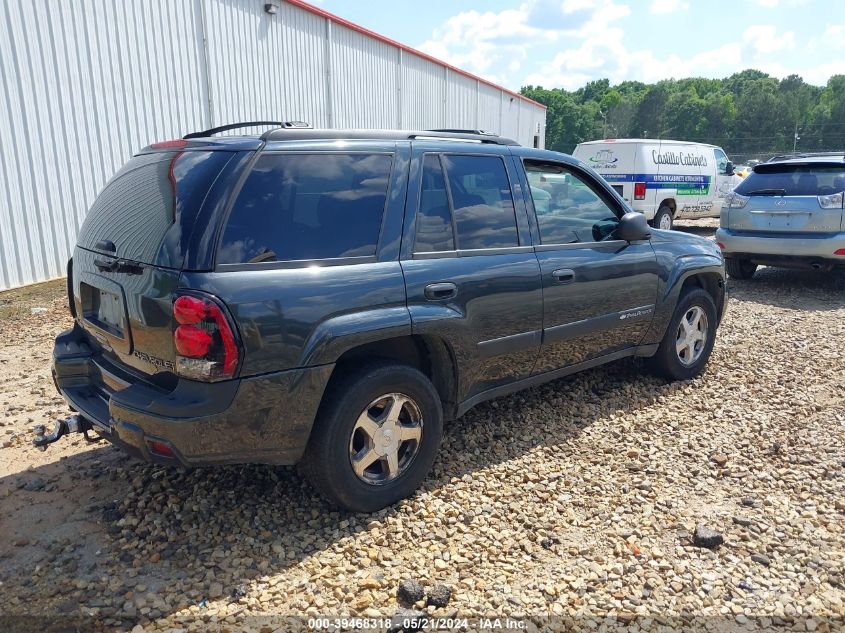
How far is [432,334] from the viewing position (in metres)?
3.36

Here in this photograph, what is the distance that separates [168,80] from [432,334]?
880 centimetres

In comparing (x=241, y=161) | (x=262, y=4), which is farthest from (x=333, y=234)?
(x=262, y=4)

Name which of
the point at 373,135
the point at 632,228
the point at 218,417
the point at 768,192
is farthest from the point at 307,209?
the point at 768,192

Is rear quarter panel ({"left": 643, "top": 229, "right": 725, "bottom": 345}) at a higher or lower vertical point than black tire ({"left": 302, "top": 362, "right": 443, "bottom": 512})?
higher

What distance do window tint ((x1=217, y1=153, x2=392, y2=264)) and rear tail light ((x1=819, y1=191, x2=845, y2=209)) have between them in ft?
23.7

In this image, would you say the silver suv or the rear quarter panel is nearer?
the rear quarter panel

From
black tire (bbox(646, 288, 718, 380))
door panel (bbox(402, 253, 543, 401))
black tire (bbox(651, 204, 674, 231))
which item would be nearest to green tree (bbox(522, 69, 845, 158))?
black tire (bbox(651, 204, 674, 231))

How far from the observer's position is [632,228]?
4426 millimetres

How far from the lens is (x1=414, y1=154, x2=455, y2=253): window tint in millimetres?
3441

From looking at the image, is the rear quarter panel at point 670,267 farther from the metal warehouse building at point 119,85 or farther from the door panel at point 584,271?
the metal warehouse building at point 119,85

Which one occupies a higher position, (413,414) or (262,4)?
(262,4)

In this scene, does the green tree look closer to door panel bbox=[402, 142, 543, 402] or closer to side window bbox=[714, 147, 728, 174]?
side window bbox=[714, 147, 728, 174]

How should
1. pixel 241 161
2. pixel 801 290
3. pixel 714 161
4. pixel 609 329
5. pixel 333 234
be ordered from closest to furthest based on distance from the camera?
pixel 241 161, pixel 333 234, pixel 609 329, pixel 801 290, pixel 714 161

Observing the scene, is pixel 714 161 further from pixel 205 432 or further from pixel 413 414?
pixel 205 432
